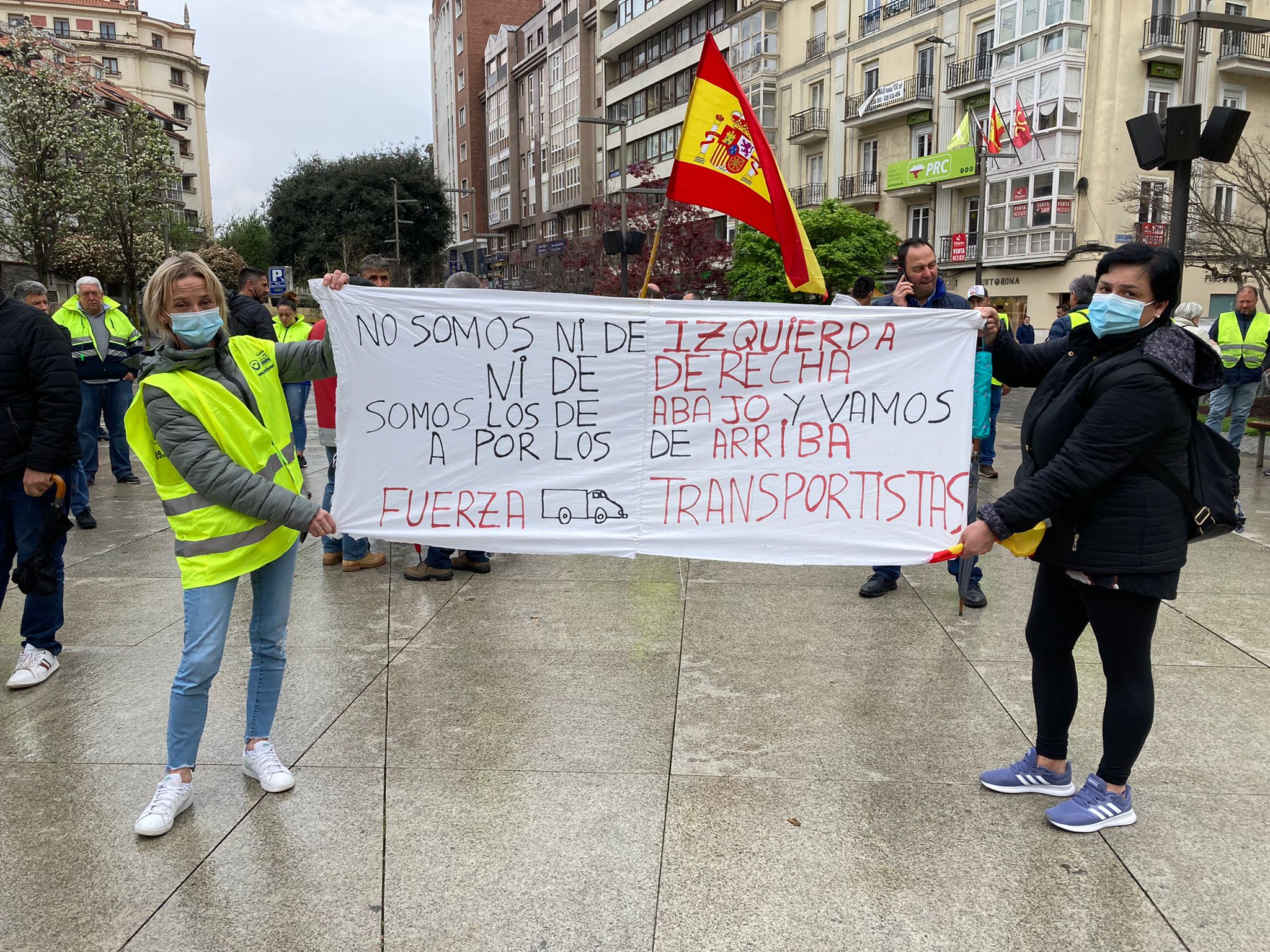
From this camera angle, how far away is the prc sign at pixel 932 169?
112 ft

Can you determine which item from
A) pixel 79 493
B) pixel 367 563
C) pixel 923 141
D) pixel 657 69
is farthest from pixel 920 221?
pixel 367 563

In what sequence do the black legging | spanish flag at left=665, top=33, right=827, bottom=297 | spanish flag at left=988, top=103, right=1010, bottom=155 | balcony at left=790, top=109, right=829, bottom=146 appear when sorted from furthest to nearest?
balcony at left=790, top=109, right=829, bottom=146 → spanish flag at left=988, top=103, right=1010, bottom=155 → spanish flag at left=665, top=33, right=827, bottom=297 → the black legging

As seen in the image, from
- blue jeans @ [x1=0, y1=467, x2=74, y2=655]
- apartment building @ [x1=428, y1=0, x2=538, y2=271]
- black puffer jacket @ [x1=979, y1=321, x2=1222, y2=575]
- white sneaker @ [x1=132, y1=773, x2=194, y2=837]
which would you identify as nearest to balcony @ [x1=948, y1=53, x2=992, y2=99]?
black puffer jacket @ [x1=979, y1=321, x2=1222, y2=575]

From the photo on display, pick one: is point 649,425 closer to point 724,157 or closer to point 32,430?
point 724,157

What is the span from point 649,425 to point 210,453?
1690 millimetres

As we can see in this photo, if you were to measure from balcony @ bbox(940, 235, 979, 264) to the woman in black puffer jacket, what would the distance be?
34.4 m

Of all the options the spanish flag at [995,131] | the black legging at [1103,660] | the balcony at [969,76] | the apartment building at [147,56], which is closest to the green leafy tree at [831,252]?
the spanish flag at [995,131]

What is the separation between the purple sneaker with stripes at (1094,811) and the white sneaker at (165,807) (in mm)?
2880

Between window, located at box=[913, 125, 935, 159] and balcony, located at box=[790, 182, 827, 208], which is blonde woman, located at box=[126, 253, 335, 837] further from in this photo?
balcony, located at box=[790, 182, 827, 208]

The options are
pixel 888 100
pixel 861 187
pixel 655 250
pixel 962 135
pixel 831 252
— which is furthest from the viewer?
pixel 861 187

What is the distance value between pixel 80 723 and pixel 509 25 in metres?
88.1

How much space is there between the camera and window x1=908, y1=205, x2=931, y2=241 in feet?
124

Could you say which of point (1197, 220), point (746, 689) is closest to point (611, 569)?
point (746, 689)

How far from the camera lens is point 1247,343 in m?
9.62
